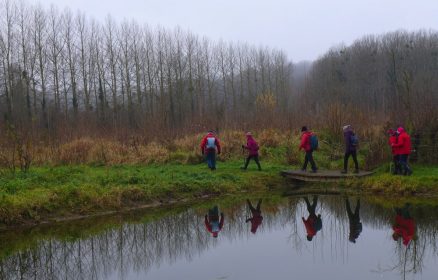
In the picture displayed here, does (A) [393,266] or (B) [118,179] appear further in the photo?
(B) [118,179]

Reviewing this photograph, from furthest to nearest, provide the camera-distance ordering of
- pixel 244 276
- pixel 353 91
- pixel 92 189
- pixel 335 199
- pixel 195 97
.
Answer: pixel 353 91
pixel 195 97
pixel 335 199
pixel 92 189
pixel 244 276

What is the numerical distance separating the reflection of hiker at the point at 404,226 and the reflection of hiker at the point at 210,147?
729 centimetres

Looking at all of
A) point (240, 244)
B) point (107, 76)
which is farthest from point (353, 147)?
point (107, 76)

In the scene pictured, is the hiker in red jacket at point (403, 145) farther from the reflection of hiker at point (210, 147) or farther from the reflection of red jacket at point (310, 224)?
the reflection of hiker at point (210, 147)

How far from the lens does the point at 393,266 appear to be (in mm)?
8445

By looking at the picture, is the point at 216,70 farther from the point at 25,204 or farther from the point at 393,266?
the point at 393,266

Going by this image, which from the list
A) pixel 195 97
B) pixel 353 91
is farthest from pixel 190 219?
pixel 353 91

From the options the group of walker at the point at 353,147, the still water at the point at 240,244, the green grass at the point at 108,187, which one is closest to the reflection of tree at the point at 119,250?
the still water at the point at 240,244

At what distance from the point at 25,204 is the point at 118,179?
11.4ft

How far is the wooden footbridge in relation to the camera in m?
16.2

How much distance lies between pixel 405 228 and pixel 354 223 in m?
1.32

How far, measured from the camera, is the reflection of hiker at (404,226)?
1015 cm

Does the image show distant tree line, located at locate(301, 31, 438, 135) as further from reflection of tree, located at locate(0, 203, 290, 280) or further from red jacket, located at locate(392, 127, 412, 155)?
reflection of tree, located at locate(0, 203, 290, 280)

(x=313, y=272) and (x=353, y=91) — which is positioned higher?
(x=353, y=91)
